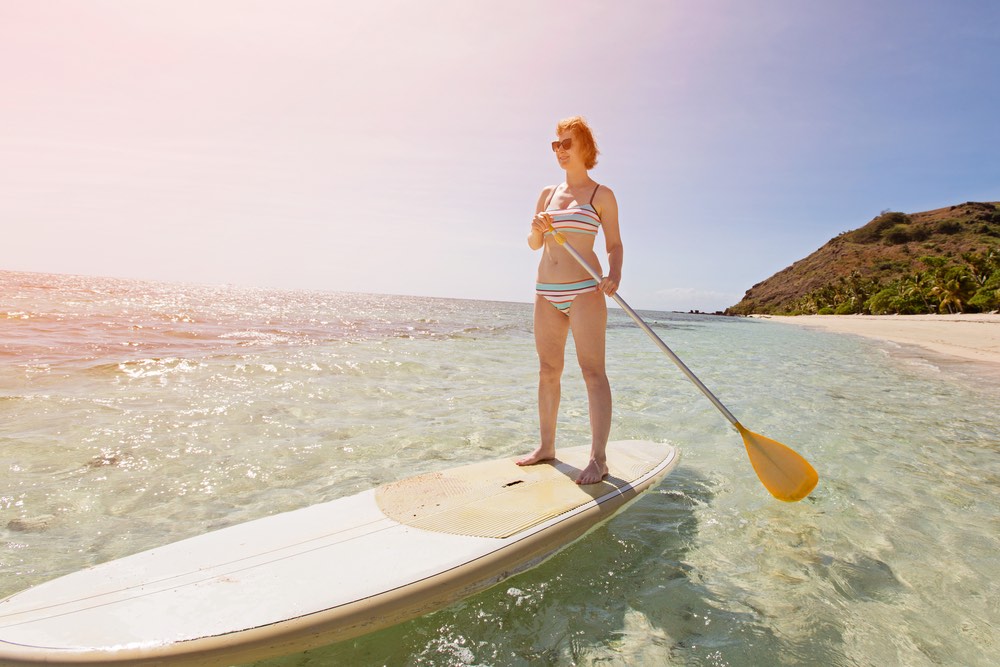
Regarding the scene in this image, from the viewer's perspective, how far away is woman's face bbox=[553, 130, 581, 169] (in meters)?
3.60

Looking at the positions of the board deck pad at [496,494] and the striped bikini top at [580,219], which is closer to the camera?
the board deck pad at [496,494]

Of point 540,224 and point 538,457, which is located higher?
point 540,224

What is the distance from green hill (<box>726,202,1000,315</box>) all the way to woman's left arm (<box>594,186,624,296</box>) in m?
63.9

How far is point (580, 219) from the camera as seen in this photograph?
3.58 m

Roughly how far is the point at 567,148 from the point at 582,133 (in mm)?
155

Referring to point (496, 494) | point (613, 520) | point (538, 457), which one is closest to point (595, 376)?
point (538, 457)

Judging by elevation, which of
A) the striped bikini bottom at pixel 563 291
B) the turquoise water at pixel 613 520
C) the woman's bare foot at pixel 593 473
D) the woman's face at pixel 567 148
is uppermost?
the woman's face at pixel 567 148

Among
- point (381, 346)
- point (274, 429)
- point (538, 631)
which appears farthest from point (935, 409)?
point (381, 346)

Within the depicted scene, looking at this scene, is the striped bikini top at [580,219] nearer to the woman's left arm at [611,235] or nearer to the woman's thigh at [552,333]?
the woman's left arm at [611,235]

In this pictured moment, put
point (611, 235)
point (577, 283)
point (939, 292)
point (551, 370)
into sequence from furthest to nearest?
1. point (939, 292)
2. point (551, 370)
3. point (611, 235)
4. point (577, 283)

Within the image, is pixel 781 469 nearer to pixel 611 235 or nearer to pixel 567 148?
pixel 611 235

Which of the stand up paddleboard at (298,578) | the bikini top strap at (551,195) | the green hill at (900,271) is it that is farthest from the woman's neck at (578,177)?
the green hill at (900,271)

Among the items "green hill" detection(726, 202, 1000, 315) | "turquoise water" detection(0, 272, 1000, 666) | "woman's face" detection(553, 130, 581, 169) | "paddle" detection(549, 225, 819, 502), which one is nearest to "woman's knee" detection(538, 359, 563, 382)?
"paddle" detection(549, 225, 819, 502)

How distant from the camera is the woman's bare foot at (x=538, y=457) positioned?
12.2 ft
